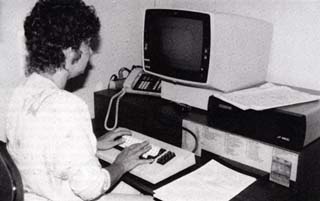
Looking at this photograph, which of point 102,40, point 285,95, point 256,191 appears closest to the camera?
point 256,191

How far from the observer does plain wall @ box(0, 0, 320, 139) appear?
1532mm

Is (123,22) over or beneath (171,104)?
over

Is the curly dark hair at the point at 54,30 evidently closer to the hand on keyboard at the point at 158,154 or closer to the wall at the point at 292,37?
the hand on keyboard at the point at 158,154

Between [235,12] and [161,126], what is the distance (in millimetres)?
669

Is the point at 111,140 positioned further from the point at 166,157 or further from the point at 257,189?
the point at 257,189

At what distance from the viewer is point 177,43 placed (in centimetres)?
146

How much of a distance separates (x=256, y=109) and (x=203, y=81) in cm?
28

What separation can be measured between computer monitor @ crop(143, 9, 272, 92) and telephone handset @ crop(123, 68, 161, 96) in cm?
21

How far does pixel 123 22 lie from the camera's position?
2.10 m

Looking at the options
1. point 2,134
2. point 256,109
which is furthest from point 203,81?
point 2,134

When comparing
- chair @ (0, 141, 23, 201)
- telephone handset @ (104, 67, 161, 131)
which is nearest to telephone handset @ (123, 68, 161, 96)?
telephone handset @ (104, 67, 161, 131)

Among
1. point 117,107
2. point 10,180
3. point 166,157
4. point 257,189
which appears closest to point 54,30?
point 10,180

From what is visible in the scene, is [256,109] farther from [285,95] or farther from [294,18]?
[294,18]

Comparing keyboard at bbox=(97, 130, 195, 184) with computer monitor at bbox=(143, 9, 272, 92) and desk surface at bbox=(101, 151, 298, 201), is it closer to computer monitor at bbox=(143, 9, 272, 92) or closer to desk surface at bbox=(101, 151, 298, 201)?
desk surface at bbox=(101, 151, 298, 201)
